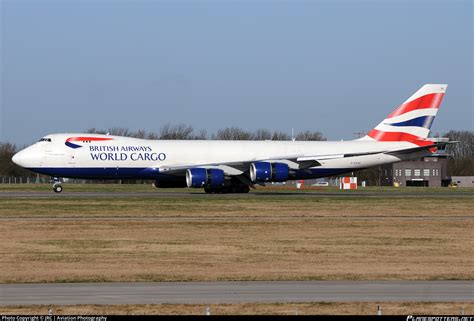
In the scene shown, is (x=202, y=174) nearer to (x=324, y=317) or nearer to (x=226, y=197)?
(x=226, y=197)

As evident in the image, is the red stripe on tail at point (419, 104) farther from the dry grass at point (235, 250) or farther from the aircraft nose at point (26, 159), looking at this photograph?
the dry grass at point (235, 250)

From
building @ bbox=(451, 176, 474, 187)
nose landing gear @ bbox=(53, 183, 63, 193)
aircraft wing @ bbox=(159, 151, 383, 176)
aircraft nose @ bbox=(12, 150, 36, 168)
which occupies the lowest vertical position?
building @ bbox=(451, 176, 474, 187)

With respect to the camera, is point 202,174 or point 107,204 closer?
point 107,204

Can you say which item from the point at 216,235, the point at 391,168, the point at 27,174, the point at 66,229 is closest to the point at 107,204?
the point at 66,229

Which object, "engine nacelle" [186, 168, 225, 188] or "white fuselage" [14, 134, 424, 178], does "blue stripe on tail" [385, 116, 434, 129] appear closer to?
"white fuselage" [14, 134, 424, 178]

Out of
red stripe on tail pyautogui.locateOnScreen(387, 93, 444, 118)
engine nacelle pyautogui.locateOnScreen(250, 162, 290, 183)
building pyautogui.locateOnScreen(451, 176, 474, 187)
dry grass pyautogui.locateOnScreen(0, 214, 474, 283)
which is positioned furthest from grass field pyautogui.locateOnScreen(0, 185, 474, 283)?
building pyautogui.locateOnScreen(451, 176, 474, 187)

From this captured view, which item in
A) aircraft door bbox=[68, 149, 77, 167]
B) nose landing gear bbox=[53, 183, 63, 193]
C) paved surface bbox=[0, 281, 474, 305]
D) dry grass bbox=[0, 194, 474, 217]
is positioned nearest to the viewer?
paved surface bbox=[0, 281, 474, 305]

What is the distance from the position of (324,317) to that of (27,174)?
11707 centimetres

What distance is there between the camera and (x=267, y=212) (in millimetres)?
44281

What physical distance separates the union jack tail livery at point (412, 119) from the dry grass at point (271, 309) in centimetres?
5125

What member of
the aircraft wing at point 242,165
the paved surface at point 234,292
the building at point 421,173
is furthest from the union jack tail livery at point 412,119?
the building at point 421,173

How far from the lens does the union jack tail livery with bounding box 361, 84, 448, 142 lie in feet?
224

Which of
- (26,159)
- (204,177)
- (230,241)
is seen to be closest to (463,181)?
(204,177)

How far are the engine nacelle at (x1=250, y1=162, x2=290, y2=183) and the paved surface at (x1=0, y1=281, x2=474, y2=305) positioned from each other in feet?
129
